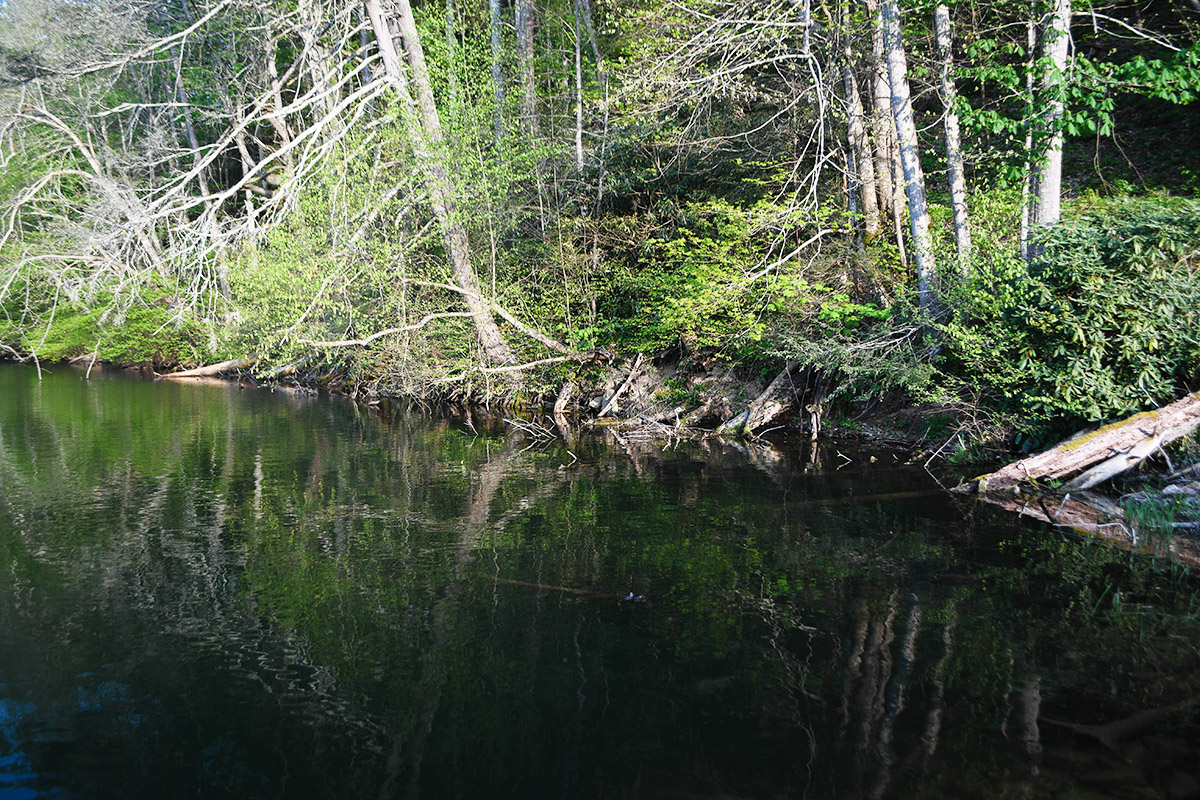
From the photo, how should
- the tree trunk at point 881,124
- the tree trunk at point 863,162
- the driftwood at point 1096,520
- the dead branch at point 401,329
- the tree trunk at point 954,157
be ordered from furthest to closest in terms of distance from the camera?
the dead branch at point 401,329 → the tree trunk at point 863,162 → the tree trunk at point 881,124 → the tree trunk at point 954,157 → the driftwood at point 1096,520

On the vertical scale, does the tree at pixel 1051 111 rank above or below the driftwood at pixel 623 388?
above

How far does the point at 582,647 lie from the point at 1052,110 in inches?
349

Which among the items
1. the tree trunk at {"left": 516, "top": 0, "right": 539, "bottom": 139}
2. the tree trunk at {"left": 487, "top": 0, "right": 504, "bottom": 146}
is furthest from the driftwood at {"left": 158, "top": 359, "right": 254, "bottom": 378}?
the tree trunk at {"left": 516, "top": 0, "right": 539, "bottom": 139}

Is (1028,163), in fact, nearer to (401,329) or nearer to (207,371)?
(401,329)

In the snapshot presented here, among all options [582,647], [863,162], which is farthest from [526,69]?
[582,647]

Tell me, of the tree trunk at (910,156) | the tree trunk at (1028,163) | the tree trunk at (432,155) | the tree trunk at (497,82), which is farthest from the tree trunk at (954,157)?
the tree trunk at (432,155)

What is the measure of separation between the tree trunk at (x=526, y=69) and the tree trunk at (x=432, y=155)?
2.25 metres

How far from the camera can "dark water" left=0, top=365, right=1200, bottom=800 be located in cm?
408

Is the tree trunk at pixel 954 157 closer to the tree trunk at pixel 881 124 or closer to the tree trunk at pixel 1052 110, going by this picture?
the tree trunk at pixel 1052 110

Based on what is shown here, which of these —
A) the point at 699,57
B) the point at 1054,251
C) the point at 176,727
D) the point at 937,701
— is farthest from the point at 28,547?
the point at 1054,251

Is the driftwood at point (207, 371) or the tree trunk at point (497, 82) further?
the driftwood at point (207, 371)

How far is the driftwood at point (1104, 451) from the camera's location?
833 cm

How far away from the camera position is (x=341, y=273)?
15.3 meters

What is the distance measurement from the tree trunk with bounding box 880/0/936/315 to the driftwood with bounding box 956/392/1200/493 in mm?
2871
